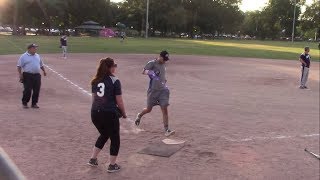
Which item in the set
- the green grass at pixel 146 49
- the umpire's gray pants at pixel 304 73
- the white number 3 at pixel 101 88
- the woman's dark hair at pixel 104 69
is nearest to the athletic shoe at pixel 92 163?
the white number 3 at pixel 101 88

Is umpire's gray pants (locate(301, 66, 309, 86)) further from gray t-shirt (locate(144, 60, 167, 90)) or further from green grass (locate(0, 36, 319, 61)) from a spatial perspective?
green grass (locate(0, 36, 319, 61))

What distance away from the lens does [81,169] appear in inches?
250

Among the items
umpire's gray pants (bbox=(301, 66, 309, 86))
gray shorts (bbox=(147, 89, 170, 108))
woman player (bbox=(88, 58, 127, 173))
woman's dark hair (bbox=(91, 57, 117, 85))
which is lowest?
umpire's gray pants (bbox=(301, 66, 309, 86))

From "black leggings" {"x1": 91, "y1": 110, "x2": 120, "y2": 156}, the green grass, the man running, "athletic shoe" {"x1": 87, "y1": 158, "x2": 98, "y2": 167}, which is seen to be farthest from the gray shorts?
the green grass

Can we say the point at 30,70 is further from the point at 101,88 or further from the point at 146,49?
the point at 146,49

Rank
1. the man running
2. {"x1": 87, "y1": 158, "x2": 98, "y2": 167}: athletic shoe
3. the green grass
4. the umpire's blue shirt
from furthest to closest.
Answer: the green grass, the umpire's blue shirt, the man running, {"x1": 87, "y1": 158, "x2": 98, "y2": 167}: athletic shoe

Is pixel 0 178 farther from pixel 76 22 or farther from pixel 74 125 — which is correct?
pixel 76 22

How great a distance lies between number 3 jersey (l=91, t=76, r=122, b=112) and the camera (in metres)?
6.01

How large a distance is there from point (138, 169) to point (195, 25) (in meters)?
106

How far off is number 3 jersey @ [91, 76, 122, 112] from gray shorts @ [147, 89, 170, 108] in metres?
2.73

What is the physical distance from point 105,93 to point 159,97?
287 centimetres

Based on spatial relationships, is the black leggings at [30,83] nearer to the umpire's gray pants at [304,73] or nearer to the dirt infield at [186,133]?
the dirt infield at [186,133]

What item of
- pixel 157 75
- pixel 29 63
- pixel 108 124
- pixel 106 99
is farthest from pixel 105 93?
pixel 29 63

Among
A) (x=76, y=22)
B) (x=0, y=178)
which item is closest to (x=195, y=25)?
(x=76, y=22)
